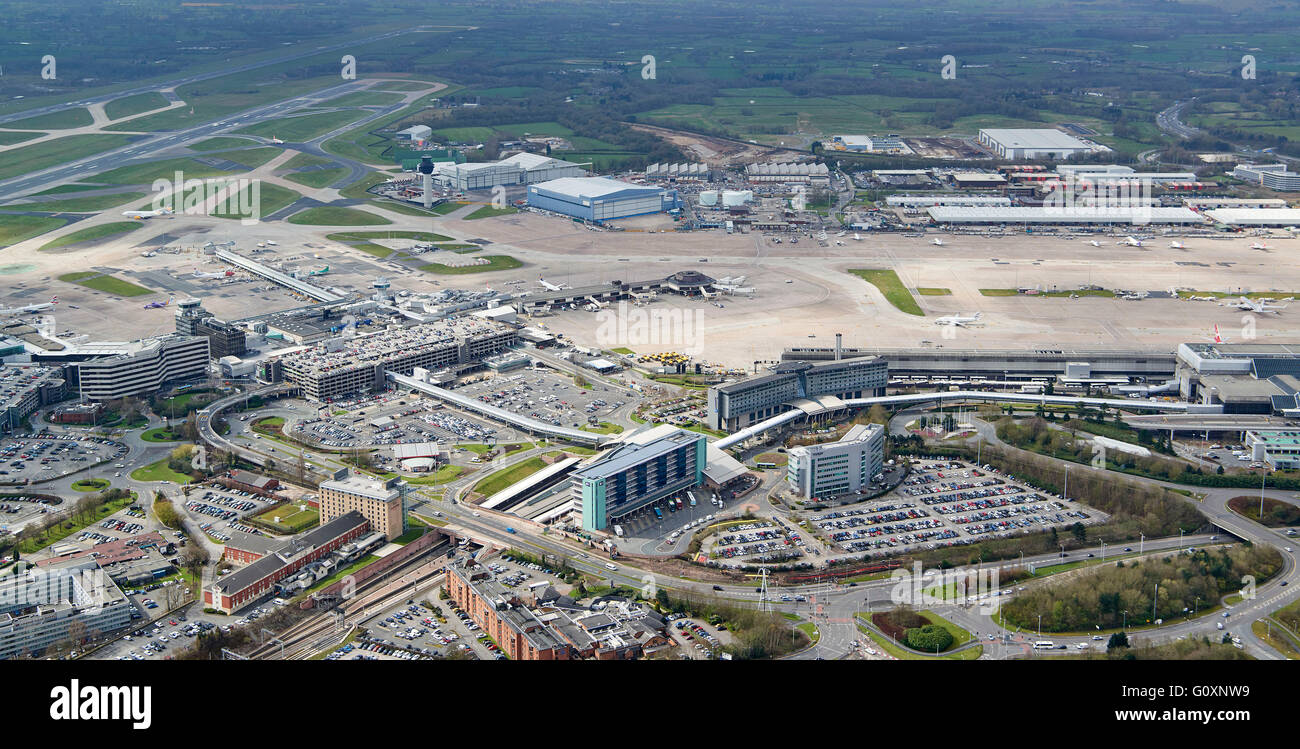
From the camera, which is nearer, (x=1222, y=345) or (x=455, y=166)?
(x=1222, y=345)

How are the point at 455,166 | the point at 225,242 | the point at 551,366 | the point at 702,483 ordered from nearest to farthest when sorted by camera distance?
the point at 702,483 < the point at 551,366 < the point at 225,242 < the point at 455,166

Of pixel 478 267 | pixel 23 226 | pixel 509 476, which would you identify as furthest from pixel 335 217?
pixel 509 476

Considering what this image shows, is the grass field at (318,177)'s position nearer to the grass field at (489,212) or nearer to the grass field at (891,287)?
the grass field at (489,212)

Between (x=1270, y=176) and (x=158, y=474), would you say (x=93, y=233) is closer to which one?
(x=158, y=474)

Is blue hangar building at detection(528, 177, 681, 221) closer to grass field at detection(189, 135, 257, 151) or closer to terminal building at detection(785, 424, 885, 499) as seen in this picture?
grass field at detection(189, 135, 257, 151)
